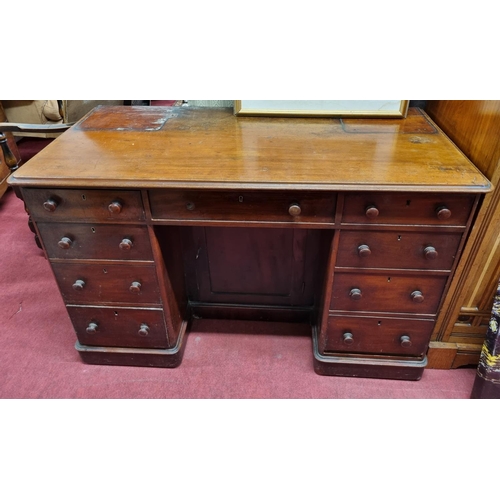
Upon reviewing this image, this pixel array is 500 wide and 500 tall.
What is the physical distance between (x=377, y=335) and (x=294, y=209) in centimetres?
63

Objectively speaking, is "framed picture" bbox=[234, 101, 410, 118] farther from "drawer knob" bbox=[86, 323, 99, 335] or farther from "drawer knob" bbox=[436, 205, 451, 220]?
"drawer knob" bbox=[86, 323, 99, 335]

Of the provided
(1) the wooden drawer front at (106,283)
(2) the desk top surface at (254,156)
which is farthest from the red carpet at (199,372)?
(2) the desk top surface at (254,156)

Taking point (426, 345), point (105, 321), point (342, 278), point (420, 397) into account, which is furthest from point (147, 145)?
point (420, 397)

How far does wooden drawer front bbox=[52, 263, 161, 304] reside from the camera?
133 centimetres

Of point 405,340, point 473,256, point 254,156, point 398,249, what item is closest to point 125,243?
point 254,156

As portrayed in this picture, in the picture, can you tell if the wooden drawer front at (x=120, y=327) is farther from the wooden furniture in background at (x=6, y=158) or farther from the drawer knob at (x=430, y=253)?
the wooden furniture in background at (x=6, y=158)

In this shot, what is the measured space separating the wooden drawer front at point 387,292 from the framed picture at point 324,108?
2.03 feet

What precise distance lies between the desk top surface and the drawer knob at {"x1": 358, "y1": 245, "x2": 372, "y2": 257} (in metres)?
0.21

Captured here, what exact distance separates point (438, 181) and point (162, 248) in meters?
0.90

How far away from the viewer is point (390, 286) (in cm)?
129

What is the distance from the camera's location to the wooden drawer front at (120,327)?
4.71 ft

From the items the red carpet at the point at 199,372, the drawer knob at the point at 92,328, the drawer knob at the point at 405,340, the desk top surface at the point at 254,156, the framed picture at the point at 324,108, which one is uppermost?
the framed picture at the point at 324,108

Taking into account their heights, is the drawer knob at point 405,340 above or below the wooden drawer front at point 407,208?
below

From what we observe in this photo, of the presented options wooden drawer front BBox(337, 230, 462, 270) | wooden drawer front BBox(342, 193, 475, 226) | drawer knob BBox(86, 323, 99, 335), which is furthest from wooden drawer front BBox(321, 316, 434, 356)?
drawer knob BBox(86, 323, 99, 335)
